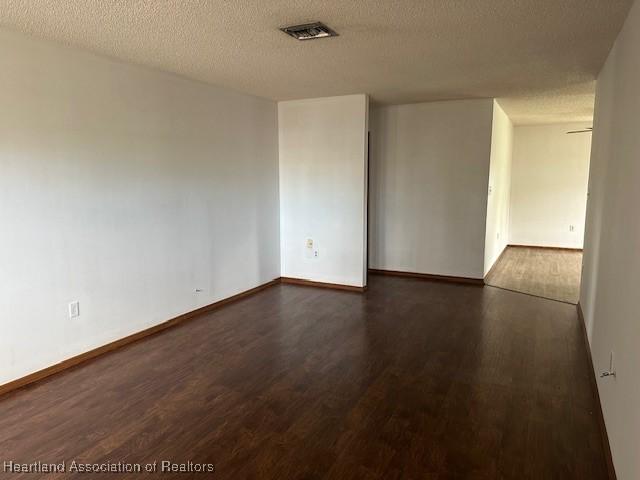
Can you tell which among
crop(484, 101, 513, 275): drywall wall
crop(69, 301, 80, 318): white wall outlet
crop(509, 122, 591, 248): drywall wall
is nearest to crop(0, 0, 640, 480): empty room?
crop(69, 301, 80, 318): white wall outlet

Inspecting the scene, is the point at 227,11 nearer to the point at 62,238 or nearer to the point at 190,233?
the point at 62,238

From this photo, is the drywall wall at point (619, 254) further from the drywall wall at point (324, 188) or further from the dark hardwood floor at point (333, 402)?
the drywall wall at point (324, 188)

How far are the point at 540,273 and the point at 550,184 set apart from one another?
9.24ft

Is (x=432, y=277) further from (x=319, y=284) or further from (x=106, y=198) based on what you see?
(x=106, y=198)

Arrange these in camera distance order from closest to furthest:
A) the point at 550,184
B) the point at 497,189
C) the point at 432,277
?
the point at 432,277 < the point at 497,189 < the point at 550,184

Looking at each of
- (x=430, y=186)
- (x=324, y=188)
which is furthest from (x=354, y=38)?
(x=430, y=186)

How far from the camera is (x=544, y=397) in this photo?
8.78 ft

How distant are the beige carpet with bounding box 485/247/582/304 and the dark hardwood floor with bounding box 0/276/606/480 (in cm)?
113

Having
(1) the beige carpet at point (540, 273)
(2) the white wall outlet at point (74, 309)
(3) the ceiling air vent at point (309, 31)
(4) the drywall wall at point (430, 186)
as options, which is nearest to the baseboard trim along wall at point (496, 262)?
(1) the beige carpet at point (540, 273)

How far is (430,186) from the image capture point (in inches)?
227

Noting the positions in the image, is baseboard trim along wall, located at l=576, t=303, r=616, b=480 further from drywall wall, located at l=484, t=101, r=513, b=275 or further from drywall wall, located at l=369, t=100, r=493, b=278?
Result: drywall wall, located at l=484, t=101, r=513, b=275

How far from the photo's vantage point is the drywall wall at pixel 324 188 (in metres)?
5.11

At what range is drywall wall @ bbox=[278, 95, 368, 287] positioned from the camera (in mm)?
5109

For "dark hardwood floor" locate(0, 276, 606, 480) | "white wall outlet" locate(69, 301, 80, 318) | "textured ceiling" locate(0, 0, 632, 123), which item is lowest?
"dark hardwood floor" locate(0, 276, 606, 480)
